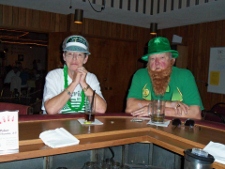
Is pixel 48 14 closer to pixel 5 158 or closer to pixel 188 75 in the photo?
pixel 188 75

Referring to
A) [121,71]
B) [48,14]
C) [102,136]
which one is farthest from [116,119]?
[121,71]

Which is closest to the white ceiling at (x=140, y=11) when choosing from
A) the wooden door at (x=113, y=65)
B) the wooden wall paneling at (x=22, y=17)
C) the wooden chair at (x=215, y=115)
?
the wooden wall paneling at (x=22, y=17)

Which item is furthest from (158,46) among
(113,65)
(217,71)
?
(113,65)

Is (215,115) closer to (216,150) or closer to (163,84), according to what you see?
(163,84)

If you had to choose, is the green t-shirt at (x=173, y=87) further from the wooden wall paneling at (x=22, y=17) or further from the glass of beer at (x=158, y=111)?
the wooden wall paneling at (x=22, y=17)

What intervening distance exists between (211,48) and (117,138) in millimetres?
4162

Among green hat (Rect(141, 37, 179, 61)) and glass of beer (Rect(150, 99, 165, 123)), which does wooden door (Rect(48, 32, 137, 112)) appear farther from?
glass of beer (Rect(150, 99, 165, 123))

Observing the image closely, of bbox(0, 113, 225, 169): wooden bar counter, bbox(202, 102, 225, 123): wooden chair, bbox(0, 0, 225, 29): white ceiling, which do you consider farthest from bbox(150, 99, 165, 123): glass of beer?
bbox(0, 0, 225, 29): white ceiling

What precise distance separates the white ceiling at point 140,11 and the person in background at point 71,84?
6.42 feet

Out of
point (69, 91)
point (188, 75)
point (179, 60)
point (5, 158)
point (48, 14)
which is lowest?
point (5, 158)

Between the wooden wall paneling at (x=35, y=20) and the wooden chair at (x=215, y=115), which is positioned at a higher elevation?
the wooden wall paneling at (x=35, y=20)

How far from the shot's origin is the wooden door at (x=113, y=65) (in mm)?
5348

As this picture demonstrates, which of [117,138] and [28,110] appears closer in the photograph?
[117,138]

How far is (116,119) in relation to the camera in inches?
65.3
